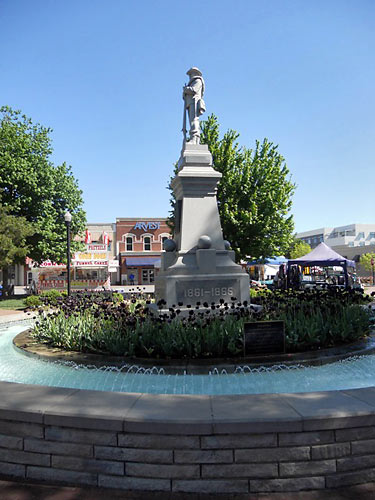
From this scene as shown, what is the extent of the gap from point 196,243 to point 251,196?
1466 cm

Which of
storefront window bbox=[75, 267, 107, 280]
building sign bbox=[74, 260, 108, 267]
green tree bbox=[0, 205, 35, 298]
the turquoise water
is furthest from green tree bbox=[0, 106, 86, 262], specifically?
the turquoise water

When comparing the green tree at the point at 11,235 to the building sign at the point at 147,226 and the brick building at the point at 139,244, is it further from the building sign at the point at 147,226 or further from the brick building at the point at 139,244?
the building sign at the point at 147,226

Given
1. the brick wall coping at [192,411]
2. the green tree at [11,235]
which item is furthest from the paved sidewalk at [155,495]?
the green tree at [11,235]

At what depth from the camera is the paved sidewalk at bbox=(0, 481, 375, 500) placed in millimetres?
2732

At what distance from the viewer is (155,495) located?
277 cm

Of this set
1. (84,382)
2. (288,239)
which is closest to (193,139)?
(84,382)

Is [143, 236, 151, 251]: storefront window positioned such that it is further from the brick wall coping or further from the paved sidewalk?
the paved sidewalk

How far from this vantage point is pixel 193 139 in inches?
427

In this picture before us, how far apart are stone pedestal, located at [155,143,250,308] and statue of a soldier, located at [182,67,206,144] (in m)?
0.56

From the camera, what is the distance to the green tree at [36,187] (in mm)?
24172

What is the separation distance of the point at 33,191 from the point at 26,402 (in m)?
23.6

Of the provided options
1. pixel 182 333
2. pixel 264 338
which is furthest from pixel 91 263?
pixel 264 338

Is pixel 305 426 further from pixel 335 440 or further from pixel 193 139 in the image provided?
pixel 193 139

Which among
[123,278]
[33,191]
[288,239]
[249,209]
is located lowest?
[123,278]
